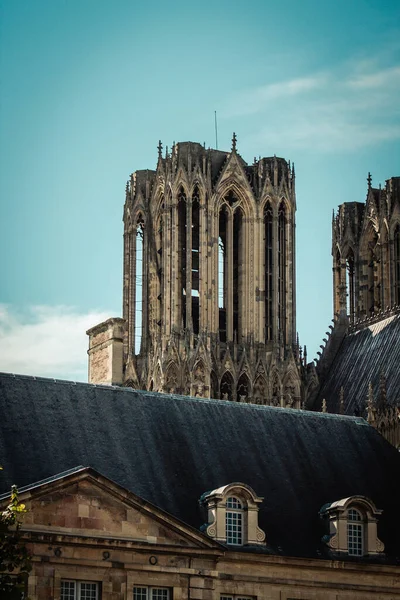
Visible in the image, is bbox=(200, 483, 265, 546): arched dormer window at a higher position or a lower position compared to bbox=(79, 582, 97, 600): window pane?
higher

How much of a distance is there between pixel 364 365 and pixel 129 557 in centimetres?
3207

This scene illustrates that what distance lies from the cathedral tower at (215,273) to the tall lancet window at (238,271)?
44mm

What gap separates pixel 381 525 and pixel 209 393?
94.9 feet

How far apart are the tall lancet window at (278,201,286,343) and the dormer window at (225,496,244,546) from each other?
3615 cm

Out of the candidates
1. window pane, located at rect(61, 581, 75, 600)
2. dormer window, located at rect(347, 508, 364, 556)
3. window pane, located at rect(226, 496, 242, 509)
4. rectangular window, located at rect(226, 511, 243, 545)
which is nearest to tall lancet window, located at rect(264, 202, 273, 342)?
dormer window, located at rect(347, 508, 364, 556)

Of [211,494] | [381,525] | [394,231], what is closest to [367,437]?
[381,525]

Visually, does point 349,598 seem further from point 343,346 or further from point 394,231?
point 394,231

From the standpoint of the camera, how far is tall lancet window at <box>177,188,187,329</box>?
83.1 meters

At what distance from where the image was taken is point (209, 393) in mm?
78375

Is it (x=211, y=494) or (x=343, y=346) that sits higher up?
(x=343, y=346)

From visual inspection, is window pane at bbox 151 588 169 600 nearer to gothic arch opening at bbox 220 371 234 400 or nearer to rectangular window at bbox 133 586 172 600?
rectangular window at bbox 133 586 172 600

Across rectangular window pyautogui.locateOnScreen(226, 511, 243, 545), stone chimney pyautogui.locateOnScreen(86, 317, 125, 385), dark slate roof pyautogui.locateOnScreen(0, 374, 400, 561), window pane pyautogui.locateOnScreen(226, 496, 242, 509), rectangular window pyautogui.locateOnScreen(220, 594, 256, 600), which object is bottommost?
rectangular window pyautogui.locateOnScreen(220, 594, 256, 600)

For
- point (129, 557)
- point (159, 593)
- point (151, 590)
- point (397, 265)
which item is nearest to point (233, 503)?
point (159, 593)

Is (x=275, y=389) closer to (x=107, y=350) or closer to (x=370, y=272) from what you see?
(x=370, y=272)
